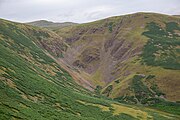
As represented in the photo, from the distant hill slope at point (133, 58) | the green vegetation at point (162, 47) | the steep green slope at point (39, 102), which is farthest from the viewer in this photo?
the green vegetation at point (162, 47)

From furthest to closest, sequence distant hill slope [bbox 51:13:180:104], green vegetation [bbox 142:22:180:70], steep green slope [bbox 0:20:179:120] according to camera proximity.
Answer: green vegetation [bbox 142:22:180:70] < distant hill slope [bbox 51:13:180:104] < steep green slope [bbox 0:20:179:120]

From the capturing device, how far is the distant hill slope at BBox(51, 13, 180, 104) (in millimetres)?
114306

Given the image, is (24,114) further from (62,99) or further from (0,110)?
(62,99)

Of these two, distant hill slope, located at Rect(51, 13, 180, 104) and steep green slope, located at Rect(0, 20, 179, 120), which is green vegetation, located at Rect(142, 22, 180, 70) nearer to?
distant hill slope, located at Rect(51, 13, 180, 104)

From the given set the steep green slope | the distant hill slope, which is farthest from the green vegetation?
the steep green slope

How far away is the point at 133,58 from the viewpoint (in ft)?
491

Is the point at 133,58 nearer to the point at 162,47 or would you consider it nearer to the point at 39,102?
the point at 162,47

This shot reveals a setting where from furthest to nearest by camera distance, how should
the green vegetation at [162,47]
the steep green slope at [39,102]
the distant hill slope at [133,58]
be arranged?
1. the green vegetation at [162,47]
2. the distant hill slope at [133,58]
3. the steep green slope at [39,102]

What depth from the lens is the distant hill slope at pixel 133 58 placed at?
4500 inches

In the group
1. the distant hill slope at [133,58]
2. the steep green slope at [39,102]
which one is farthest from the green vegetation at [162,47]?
the steep green slope at [39,102]

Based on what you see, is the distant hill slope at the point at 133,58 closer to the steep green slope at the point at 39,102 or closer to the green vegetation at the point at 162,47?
the green vegetation at the point at 162,47

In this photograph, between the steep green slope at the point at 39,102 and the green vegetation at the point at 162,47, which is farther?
the green vegetation at the point at 162,47

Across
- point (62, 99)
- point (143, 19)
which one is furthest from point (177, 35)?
point (62, 99)

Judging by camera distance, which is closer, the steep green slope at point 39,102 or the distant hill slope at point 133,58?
the steep green slope at point 39,102
